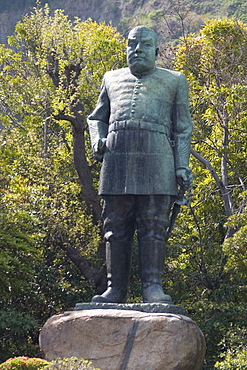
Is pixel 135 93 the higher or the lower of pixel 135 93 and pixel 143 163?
the higher

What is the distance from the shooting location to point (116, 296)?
9180mm

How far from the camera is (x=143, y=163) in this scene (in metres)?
9.16

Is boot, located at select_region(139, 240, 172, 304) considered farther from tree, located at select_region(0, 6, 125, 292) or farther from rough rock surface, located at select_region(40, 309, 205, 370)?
tree, located at select_region(0, 6, 125, 292)

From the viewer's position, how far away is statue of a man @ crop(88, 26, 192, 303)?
9156 millimetres

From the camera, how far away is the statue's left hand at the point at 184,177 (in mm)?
9273

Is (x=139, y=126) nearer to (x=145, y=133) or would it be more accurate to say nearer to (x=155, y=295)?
(x=145, y=133)

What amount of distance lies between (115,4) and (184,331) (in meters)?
79.7

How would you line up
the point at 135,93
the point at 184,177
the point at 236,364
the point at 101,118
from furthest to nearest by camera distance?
the point at 236,364 < the point at 101,118 < the point at 135,93 < the point at 184,177

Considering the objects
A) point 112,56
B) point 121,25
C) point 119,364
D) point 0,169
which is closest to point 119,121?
point 119,364

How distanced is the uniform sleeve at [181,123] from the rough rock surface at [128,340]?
1.93 metres

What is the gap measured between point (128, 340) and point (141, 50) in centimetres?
314

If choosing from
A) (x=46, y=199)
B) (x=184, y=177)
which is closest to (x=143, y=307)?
(x=184, y=177)

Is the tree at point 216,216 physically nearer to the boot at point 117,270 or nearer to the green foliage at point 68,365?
the boot at point 117,270

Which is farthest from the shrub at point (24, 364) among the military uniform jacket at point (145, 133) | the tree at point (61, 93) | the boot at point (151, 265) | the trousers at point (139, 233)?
the tree at point (61, 93)
